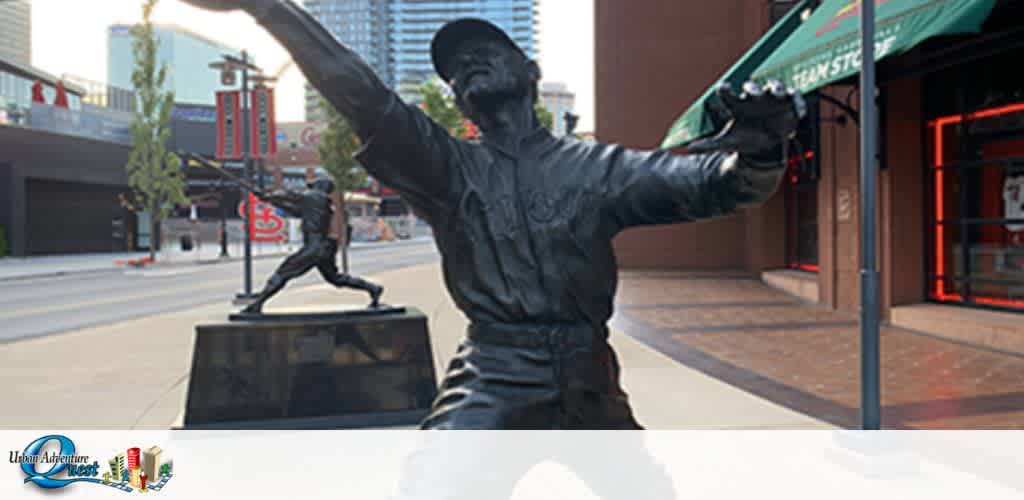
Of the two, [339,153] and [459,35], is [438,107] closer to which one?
[339,153]

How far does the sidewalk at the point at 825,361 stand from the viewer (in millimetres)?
5699

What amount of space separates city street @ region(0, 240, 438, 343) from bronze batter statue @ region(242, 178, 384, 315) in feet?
17.8

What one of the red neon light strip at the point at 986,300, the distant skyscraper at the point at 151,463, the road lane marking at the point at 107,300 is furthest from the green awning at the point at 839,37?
the road lane marking at the point at 107,300

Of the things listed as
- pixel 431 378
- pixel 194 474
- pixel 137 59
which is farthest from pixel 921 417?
pixel 137 59

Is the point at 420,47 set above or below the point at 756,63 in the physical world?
above

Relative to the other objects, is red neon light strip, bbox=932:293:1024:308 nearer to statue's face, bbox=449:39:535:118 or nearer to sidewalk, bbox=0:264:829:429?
sidewalk, bbox=0:264:829:429

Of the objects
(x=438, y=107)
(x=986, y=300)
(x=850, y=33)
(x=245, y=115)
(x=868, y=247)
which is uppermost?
(x=438, y=107)

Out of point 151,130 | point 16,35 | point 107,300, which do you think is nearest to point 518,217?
point 107,300

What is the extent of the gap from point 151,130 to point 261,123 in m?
13.4

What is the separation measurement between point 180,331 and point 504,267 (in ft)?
30.4

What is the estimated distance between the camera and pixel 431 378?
598 cm

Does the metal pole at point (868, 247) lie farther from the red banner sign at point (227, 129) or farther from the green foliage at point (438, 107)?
the green foliage at point (438, 107)

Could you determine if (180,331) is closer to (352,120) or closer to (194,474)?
(194,474)

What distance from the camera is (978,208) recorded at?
9.67 metres
